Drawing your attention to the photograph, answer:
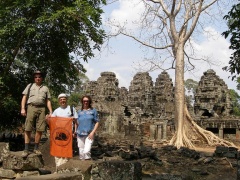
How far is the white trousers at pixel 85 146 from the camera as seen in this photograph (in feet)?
17.2

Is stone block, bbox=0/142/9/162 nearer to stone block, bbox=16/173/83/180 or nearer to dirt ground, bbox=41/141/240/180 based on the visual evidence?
dirt ground, bbox=41/141/240/180

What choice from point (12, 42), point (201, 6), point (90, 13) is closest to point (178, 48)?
point (201, 6)

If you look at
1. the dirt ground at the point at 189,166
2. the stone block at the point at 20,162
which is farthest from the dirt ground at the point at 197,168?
the stone block at the point at 20,162

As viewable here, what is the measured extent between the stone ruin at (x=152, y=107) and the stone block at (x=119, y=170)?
10.3 m

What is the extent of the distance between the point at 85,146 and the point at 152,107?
21559 millimetres

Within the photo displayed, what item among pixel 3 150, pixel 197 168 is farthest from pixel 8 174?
pixel 197 168

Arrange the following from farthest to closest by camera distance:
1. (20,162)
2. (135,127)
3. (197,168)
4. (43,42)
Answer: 1. (135,127)
2. (43,42)
3. (197,168)
4. (20,162)

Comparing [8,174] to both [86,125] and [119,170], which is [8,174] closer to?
[86,125]

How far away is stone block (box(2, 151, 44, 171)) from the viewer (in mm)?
5070

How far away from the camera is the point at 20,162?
5.07 metres

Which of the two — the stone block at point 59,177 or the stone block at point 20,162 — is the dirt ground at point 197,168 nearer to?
the stone block at point 20,162

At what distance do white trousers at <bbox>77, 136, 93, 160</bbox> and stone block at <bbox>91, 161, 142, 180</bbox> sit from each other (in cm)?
108

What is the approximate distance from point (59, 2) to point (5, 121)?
3.55 meters

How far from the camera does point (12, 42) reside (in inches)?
326
